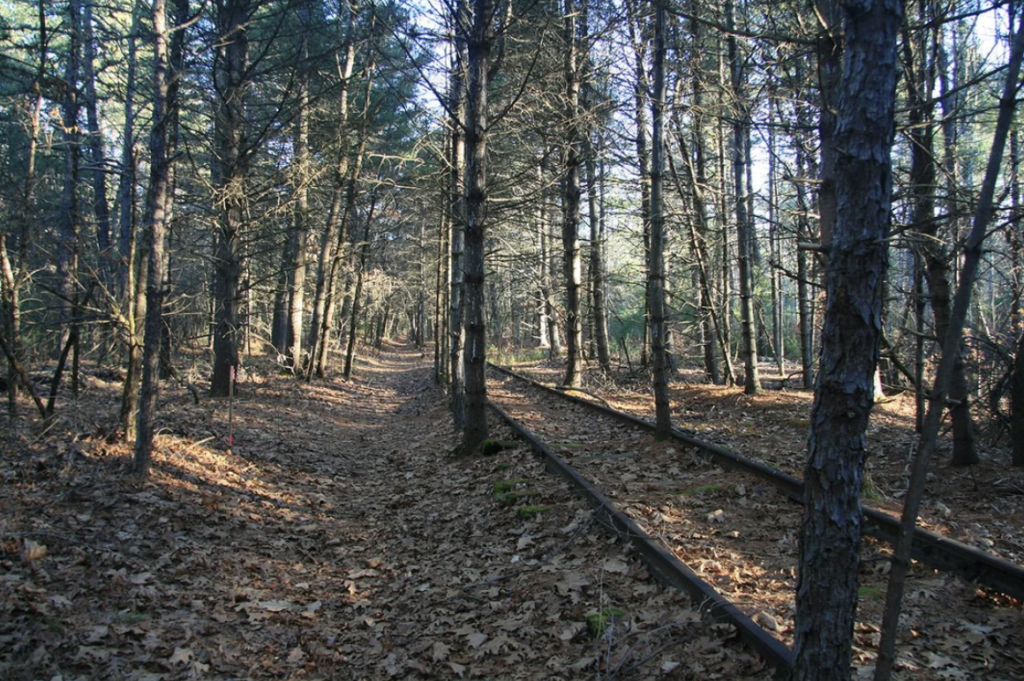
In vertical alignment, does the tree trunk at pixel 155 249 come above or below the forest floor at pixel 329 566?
above

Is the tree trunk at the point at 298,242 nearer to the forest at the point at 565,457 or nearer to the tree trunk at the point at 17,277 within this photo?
the forest at the point at 565,457

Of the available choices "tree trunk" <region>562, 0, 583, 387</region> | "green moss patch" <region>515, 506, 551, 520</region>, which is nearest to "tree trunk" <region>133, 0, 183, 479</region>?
"green moss patch" <region>515, 506, 551, 520</region>

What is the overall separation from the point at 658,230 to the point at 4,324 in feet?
30.9

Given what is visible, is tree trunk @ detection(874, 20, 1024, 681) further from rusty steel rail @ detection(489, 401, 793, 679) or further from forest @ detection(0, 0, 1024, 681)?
rusty steel rail @ detection(489, 401, 793, 679)

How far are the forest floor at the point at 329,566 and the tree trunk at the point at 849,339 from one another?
95 centimetres

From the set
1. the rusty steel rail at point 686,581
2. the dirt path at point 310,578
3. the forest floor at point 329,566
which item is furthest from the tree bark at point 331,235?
the rusty steel rail at point 686,581

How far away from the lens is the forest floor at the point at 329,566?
4.07 metres

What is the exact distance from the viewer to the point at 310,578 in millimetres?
5832

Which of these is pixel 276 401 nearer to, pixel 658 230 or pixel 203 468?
pixel 203 468

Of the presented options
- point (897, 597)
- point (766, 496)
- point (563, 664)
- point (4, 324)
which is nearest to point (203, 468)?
point (4, 324)

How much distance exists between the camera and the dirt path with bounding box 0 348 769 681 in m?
4.05

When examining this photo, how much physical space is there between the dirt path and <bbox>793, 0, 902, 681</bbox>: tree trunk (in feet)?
3.30

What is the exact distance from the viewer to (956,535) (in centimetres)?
543

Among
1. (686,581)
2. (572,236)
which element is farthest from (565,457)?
(572,236)
